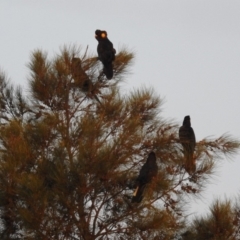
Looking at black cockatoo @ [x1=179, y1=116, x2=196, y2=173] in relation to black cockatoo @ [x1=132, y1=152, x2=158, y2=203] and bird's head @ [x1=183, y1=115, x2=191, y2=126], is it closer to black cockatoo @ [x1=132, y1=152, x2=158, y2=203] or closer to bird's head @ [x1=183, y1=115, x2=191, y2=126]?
bird's head @ [x1=183, y1=115, x2=191, y2=126]

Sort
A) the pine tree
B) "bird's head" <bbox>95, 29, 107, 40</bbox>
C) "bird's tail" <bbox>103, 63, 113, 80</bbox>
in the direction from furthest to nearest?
1. "bird's head" <bbox>95, 29, 107, 40</bbox>
2. "bird's tail" <bbox>103, 63, 113, 80</bbox>
3. the pine tree

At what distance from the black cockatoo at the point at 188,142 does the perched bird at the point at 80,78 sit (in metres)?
0.62

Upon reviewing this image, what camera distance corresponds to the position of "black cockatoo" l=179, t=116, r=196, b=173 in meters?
5.33

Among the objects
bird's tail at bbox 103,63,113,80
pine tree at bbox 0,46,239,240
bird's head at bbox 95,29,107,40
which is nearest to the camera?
pine tree at bbox 0,46,239,240

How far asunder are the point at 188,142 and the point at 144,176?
1.43 ft

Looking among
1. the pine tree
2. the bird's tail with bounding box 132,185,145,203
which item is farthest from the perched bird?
the bird's tail with bounding box 132,185,145,203

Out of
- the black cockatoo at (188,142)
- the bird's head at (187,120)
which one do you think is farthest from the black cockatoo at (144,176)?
the bird's head at (187,120)

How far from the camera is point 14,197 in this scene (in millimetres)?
5262

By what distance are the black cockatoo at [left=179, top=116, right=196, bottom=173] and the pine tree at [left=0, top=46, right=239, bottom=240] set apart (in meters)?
0.04

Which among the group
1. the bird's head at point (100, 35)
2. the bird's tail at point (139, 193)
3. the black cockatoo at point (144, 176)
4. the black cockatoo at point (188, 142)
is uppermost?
the bird's head at point (100, 35)

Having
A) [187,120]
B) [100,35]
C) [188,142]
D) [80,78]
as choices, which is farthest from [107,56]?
[188,142]

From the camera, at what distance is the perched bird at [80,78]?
589 centimetres

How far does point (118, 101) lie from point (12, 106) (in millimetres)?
716

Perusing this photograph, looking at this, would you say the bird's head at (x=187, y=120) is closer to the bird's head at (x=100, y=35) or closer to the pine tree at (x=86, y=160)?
the pine tree at (x=86, y=160)
